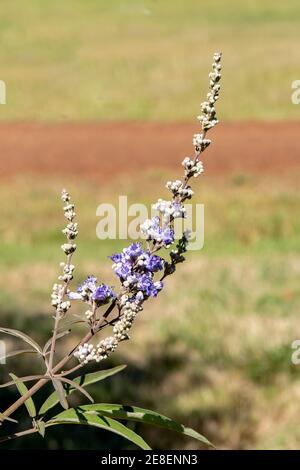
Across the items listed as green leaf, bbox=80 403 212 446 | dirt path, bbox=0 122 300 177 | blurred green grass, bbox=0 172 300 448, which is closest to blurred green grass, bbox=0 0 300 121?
dirt path, bbox=0 122 300 177

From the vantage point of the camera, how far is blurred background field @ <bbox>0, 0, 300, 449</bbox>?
5336 millimetres

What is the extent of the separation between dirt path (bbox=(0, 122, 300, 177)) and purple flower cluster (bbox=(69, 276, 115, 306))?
1124 cm

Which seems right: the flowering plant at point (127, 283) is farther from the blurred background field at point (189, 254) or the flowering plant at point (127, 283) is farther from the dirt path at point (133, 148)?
the dirt path at point (133, 148)

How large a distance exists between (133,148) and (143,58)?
33.9 ft

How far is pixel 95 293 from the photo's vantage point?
1.47 m

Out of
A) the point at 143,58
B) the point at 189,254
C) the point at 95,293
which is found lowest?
the point at 95,293

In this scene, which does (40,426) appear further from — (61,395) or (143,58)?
(143,58)

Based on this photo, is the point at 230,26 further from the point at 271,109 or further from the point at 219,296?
the point at 219,296

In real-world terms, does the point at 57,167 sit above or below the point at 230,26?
below

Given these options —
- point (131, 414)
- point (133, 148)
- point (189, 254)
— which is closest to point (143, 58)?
point (133, 148)

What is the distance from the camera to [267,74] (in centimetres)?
2275

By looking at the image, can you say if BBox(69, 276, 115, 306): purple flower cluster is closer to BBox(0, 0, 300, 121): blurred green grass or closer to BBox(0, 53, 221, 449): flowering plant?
BBox(0, 53, 221, 449): flowering plant
